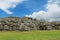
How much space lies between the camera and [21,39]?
41281mm

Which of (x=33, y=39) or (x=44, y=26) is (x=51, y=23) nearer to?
(x=44, y=26)

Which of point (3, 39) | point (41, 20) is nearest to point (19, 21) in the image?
point (41, 20)

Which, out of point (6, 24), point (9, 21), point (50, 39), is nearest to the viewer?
point (50, 39)

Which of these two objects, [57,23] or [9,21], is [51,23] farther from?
[9,21]

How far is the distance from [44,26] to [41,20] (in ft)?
27.0

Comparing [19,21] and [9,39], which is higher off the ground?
[19,21]

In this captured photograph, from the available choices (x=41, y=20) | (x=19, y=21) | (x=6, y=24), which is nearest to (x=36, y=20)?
(x=41, y=20)

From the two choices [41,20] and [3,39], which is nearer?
[3,39]

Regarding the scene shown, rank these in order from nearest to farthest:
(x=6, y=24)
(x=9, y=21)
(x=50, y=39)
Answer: (x=50, y=39) → (x=6, y=24) → (x=9, y=21)

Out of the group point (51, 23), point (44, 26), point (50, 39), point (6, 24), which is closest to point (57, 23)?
point (51, 23)

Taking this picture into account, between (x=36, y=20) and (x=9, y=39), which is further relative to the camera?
(x=36, y=20)

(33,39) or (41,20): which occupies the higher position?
(41,20)

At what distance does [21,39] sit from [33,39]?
2740 millimetres

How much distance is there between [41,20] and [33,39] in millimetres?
62720
